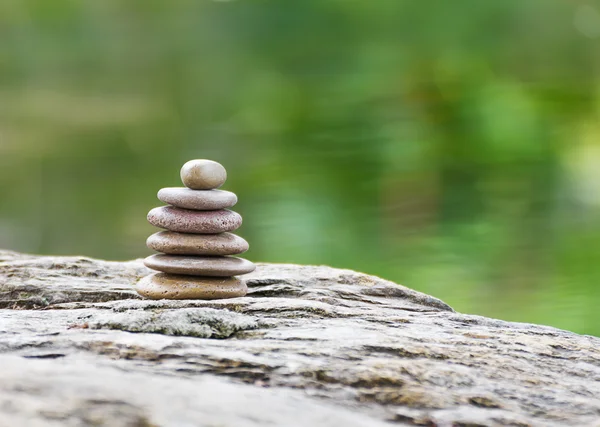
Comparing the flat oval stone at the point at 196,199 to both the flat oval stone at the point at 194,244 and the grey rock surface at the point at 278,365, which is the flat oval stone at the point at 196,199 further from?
the grey rock surface at the point at 278,365

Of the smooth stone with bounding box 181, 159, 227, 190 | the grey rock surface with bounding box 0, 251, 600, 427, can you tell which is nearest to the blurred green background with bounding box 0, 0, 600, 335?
the smooth stone with bounding box 181, 159, 227, 190

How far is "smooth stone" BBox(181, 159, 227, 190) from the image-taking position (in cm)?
127

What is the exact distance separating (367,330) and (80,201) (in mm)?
1955

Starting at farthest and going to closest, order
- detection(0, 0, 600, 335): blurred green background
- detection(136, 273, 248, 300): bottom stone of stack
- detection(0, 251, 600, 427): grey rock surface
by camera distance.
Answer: detection(0, 0, 600, 335): blurred green background < detection(136, 273, 248, 300): bottom stone of stack < detection(0, 251, 600, 427): grey rock surface

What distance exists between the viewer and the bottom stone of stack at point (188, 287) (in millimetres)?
1200

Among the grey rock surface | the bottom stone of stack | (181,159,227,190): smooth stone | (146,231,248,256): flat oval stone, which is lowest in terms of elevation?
the grey rock surface

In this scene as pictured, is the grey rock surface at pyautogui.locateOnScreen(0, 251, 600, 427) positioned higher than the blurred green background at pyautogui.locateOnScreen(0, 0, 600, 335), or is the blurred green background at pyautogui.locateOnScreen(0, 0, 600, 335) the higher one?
the blurred green background at pyautogui.locateOnScreen(0, 0, 600, 335)

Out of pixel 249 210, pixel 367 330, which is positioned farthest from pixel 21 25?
pixel 367 330

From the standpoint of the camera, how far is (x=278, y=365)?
2.80ft

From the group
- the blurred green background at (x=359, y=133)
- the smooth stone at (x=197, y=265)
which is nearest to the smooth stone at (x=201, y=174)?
the smooth stone at (x=197, y=265)

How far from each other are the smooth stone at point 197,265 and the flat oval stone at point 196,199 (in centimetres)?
9

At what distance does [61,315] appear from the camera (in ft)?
3.59

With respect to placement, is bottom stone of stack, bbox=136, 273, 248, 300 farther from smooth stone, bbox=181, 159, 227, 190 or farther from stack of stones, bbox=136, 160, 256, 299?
smooth stone, bbox=181, 159, 227, 190

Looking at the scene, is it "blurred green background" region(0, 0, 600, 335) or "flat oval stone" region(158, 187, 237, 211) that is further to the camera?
"blurred green background" region(0, 0, 600, 335)
